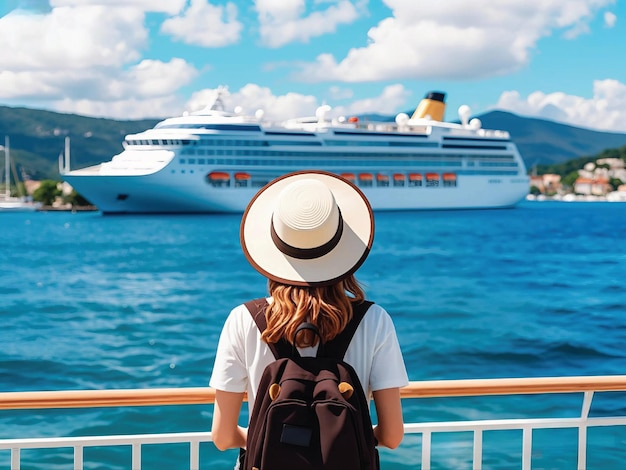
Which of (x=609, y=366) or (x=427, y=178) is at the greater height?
(x=427, y=178)

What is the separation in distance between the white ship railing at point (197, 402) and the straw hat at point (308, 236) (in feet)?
Result: 1.14

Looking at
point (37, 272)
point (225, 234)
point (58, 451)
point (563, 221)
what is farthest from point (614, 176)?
point (58, 451)

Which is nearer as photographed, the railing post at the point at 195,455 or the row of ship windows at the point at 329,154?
the railing post at the point at 195,455

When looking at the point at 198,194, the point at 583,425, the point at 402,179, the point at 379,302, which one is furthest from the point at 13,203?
the point at 583,425

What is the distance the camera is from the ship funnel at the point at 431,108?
39.3 metres

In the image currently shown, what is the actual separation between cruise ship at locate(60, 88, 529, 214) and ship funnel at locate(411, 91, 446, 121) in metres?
0.05

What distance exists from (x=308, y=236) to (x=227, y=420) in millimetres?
262

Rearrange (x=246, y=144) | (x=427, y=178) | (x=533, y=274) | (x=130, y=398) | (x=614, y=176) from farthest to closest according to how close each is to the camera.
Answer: (x=614, y=176)
(x=427, y=178)
(x=246, y=144)
(x=533, y=274)
(x=130, y=398)

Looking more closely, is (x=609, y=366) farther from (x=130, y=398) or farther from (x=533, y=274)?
(x=533, y=274)

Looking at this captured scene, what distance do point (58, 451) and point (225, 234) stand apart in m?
24.0

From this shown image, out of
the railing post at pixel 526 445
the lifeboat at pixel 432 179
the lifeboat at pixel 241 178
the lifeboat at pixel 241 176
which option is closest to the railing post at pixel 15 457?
the railing post at pixel 526 445

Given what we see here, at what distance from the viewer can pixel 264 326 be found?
2.87ft

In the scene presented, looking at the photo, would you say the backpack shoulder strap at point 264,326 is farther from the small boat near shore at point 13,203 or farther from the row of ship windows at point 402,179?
the small boat near shore at point 13,203

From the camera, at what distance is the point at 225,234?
29297 mm
